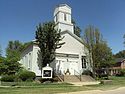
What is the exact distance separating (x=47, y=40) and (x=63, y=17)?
31.5 ft

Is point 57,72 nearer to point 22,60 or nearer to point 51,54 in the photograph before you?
point 51,54

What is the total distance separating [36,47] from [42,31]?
361 centimetres

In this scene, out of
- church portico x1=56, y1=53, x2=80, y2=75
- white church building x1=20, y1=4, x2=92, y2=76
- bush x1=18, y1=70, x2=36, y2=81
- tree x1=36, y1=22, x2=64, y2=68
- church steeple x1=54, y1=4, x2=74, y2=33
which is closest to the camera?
bush x1=18, y1=70, x2=36, y2=81

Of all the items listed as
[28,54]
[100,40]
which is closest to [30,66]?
[28,54]

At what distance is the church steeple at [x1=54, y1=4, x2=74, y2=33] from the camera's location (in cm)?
3946

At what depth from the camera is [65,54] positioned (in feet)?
119

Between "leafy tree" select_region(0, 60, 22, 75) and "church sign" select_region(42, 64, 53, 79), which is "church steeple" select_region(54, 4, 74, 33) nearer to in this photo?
"leafy tree" select_region(0, 60, 22, 75)

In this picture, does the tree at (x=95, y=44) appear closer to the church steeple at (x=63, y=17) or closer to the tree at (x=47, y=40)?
the church steeple at (x=63, y=17)

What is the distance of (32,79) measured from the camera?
31.6 meters

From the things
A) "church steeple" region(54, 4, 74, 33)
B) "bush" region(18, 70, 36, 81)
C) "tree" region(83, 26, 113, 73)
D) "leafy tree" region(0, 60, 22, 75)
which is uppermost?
"church steeple" region(54, 4, 74, 33)

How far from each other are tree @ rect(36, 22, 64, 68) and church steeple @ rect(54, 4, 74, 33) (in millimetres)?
7066

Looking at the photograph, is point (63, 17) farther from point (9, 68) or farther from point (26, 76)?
point (26, 76)

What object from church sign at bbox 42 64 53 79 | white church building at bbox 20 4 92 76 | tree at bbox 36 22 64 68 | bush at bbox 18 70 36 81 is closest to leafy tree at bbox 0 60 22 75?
white church building at bbox 20 4 92 76

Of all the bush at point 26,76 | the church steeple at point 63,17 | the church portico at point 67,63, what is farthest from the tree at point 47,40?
the church steeple at point 63,17
